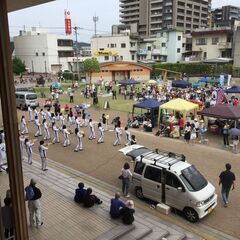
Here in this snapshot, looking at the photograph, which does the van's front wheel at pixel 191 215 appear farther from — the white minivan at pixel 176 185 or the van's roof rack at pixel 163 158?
the van's roof rack at pixel 163 158

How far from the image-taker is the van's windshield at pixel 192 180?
32.1 ft

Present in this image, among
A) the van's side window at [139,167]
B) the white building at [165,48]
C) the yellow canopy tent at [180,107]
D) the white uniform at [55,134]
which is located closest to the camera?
the van's side window at [139,167]

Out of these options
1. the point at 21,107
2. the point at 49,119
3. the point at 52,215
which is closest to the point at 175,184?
the point at 52,215

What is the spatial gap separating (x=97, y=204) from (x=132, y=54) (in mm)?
67937

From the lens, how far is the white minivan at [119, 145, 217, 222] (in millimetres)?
9570

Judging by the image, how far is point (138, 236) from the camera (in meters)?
8.50

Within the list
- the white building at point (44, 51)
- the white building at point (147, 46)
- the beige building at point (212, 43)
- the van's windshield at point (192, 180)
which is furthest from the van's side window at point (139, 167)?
the white building at point (44, 51)

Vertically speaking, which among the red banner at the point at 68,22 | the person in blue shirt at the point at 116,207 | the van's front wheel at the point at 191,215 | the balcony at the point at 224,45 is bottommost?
the van's front wheel at the point at 191,215

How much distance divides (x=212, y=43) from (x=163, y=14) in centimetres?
3228

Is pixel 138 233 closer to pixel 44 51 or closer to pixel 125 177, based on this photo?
pixel 125 177

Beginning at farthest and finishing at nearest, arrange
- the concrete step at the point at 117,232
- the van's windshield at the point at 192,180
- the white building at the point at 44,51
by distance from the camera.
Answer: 1. the white building at the point at 44,51
2. the van's windshield at the point at 192,180
3. the concrete step at the point at 117,232

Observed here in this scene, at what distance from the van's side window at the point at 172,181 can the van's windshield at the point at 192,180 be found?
190 mm

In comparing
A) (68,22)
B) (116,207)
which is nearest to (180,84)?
(116,207)

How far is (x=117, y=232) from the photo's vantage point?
8.52m
